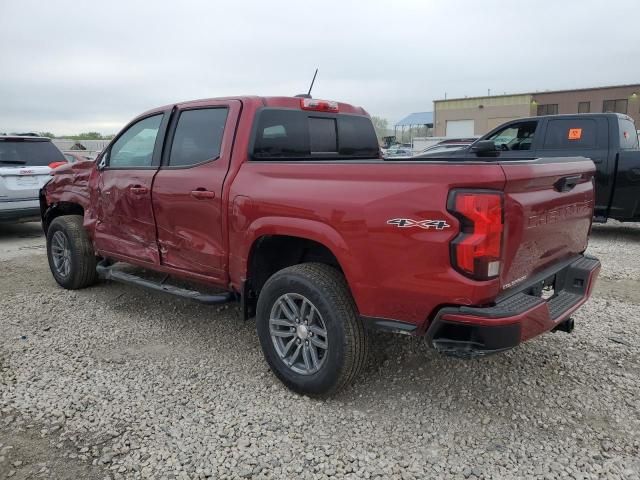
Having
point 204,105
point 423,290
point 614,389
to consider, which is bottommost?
point 614,389

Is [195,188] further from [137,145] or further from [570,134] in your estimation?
[570,134]

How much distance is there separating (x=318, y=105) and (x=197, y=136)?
1.00 metres

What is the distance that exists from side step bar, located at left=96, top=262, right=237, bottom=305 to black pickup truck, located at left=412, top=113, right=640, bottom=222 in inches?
178

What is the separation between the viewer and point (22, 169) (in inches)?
335

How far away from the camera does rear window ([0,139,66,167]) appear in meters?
8.65

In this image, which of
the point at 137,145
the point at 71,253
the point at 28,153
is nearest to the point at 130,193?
the point at 137,145

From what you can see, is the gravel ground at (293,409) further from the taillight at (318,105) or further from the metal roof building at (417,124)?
the metal roof building at (417,124)

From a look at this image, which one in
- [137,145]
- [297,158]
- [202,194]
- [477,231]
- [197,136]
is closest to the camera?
[477,231]

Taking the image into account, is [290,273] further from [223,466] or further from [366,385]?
[223,466]

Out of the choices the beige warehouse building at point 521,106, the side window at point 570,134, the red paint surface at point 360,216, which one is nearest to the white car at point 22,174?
the red paint surface at point 360,216

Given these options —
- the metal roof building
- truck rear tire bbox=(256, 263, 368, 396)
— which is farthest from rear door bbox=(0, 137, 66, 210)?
the metal roof building

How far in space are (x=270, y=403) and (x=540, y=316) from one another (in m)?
1.70

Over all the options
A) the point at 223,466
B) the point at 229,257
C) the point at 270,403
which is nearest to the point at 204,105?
the point at 229,257

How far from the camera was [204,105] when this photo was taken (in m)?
4.05
